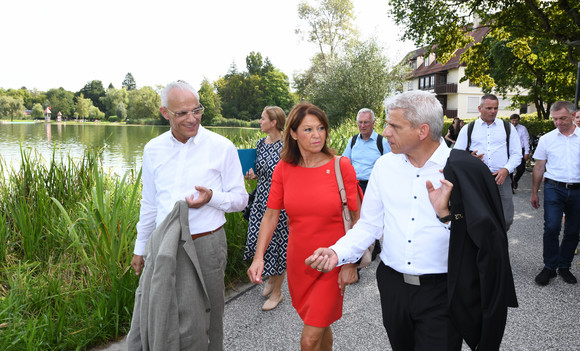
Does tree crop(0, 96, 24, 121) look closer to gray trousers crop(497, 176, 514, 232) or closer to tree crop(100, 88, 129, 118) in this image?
tree crop(100, 88, 129, 118)

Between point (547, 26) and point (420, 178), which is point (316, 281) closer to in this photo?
point (420, 178)

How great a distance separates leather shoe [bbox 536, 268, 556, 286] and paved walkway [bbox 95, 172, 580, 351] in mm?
61

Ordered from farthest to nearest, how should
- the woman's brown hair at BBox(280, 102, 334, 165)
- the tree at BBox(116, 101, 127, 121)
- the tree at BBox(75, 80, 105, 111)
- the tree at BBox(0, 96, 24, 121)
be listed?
the tree at BBox(75, 80, 105, 111), the tree at BBox(116, 101, 127, 121), the tree at BBox(0, 96, 24, 121), the woman's brown hair at BBox(280, 102, 334, 165)

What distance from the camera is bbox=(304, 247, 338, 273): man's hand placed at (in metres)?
2.14

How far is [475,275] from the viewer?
185cm

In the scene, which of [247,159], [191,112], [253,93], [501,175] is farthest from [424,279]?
[253,93]

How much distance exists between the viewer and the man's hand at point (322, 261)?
214 centimetres

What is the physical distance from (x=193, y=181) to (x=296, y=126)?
2.64 feet

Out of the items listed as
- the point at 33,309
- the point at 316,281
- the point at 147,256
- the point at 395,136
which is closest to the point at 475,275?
the point at 395,136

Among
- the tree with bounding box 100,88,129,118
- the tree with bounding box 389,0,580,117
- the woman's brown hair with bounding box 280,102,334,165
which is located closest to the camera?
the woman's brown hair with bounding box 280,102,334,165

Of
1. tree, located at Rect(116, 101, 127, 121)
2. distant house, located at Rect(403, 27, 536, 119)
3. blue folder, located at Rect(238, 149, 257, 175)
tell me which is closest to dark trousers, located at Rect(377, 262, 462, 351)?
blue folder, located at Rect(238, 149, 257, 175)

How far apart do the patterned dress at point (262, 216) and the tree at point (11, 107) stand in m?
54.8

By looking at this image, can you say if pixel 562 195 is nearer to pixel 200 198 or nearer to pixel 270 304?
pixel 270 304

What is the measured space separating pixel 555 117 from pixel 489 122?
0.76 m
